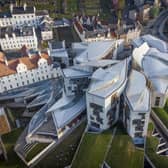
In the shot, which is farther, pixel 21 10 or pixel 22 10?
pixel 21 10

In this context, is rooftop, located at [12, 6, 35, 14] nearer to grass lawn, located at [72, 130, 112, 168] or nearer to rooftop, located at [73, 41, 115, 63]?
rooftop, located at [73, 41, 115, 63]

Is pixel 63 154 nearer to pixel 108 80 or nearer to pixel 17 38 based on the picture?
pixel 108 80

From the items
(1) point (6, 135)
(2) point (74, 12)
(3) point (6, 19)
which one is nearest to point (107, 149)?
(1) point (6, 135)

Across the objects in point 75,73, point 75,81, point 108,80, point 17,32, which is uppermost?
point 17,32

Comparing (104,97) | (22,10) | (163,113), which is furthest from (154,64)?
(22,10)

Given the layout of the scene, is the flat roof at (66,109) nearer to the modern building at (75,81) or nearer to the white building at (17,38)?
the modern building at (75,81)

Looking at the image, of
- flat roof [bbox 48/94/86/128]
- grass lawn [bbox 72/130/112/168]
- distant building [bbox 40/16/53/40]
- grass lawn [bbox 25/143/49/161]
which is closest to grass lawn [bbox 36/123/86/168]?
grass lawn [bbox 25/143/49/161]
